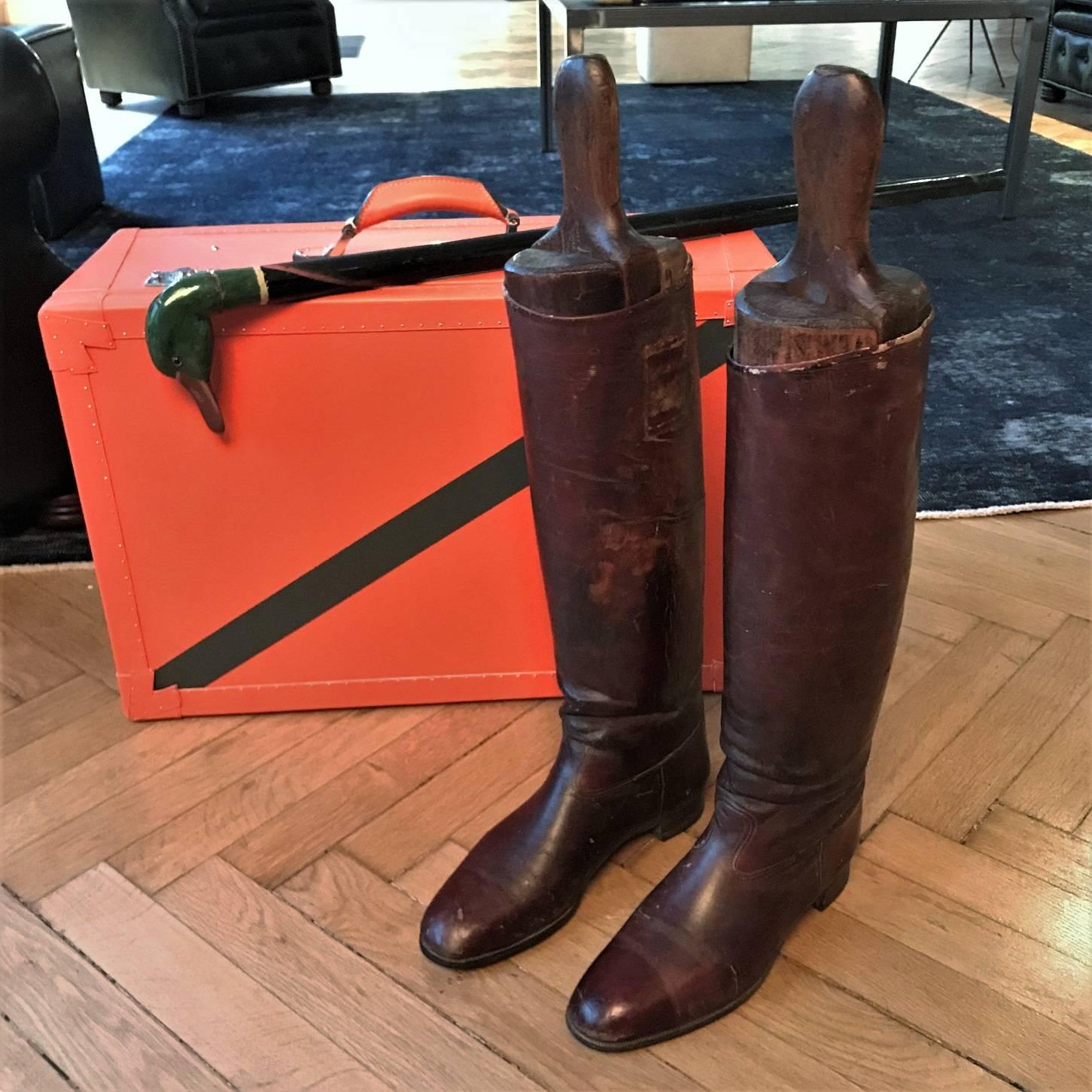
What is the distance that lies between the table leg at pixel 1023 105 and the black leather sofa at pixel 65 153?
192 cm

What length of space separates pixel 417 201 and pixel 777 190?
5.99 feet

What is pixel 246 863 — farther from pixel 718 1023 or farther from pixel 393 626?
pixel 718 1023

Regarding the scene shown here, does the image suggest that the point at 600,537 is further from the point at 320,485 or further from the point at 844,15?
the point at 844,15

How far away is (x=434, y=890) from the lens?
85 centimetres

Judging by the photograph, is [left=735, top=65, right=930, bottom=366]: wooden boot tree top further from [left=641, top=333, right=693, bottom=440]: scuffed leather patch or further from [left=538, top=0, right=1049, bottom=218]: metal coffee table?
[left=538, top=0, right=1049, bottom=218]: metal coffee table

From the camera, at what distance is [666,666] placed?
31.9 inches

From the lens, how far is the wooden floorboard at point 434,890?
0.72m

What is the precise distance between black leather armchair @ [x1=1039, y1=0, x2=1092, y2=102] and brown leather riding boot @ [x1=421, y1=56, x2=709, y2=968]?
312 centimetres

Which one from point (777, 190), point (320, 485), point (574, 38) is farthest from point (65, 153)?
point (320, 485)

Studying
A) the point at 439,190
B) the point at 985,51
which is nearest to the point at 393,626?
the point at 439,190

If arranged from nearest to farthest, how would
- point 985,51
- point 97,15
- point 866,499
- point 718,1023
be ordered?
point 866,499 < point 718,1023 < point 97,15 < point 985,51

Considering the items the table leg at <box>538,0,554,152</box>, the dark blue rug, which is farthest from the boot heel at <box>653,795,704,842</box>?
the table leg at <box>538,0,554,152</box>

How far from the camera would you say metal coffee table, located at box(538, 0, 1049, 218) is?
217 cm

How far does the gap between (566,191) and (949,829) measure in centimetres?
58
